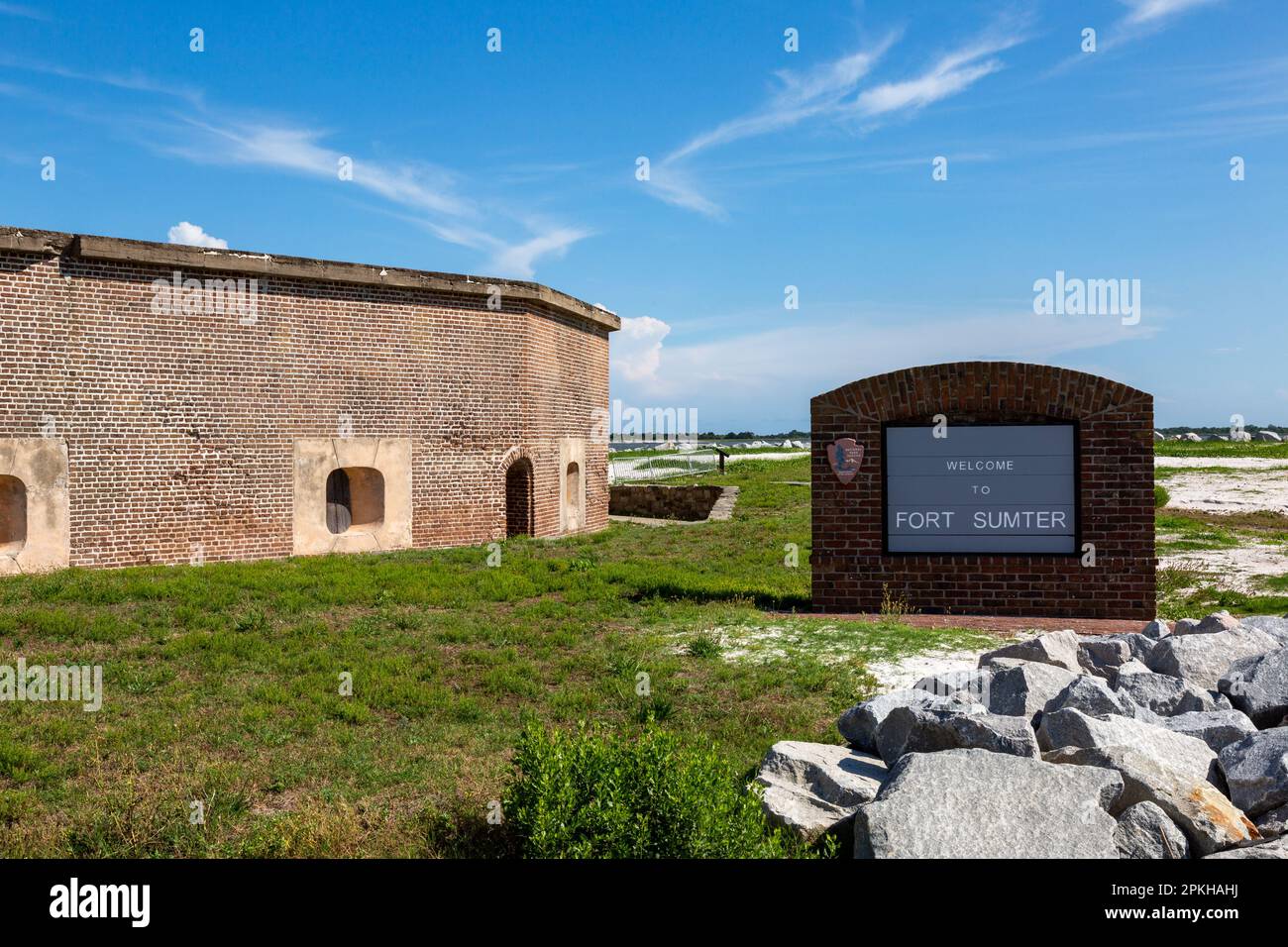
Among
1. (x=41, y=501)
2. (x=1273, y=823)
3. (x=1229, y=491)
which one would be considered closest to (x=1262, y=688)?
(x=1273, y=823)

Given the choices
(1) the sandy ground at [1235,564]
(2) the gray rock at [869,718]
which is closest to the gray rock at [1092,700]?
(2) the gray rock at [869,718]

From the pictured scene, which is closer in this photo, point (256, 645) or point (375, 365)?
point (256, 645)

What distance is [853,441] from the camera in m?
11.2

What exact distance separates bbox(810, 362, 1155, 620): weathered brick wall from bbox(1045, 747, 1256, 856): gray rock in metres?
6.36

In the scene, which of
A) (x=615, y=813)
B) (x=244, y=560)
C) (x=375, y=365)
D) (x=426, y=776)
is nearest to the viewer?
(x=615, y=813)

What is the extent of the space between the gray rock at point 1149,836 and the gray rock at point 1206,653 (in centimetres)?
294

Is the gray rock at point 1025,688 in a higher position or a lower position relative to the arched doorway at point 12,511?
lower

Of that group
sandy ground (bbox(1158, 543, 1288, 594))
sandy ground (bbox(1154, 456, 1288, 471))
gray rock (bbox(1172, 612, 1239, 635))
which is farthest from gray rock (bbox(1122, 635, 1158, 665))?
sandy ground (bbox(1154, 456, 1288, 471))

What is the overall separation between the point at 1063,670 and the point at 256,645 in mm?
7665

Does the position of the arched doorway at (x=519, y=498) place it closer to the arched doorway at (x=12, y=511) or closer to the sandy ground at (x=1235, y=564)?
the arched doorway at (x=12, y=511)

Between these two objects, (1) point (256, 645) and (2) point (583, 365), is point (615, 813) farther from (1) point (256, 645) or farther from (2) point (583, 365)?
(2) point (583, 365)

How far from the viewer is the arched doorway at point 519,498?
1925cm

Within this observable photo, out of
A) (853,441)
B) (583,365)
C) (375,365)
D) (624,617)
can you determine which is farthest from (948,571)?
(583,365)

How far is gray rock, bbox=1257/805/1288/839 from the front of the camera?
4465 millimetres
